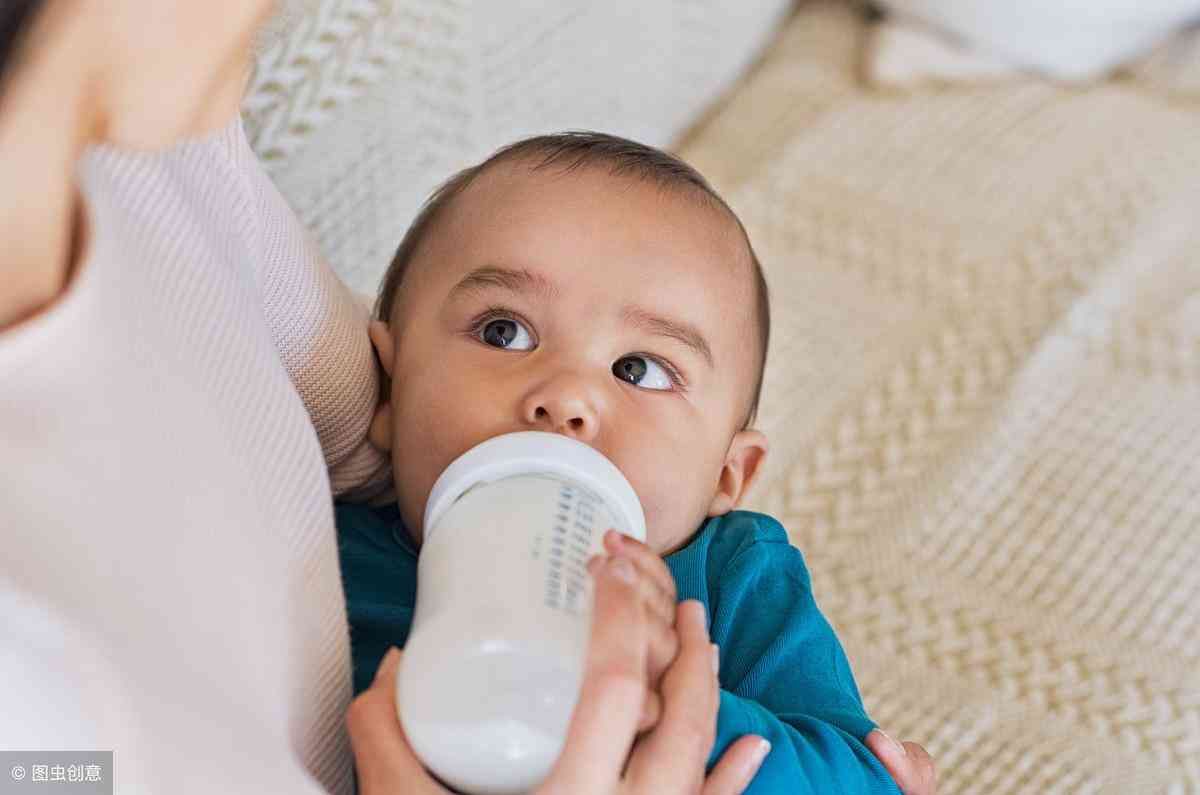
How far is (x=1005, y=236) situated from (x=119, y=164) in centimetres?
116

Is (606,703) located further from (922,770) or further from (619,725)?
(922,770)

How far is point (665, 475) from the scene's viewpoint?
85 cm

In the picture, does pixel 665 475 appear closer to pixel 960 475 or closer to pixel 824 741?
pixel 824 741

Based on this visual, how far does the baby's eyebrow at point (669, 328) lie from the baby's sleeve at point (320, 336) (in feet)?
0.58

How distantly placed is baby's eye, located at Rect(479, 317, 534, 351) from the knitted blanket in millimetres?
363

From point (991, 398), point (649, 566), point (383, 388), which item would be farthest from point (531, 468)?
point (991, 398)

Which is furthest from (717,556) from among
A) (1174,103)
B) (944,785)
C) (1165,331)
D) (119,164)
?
(1174,103)

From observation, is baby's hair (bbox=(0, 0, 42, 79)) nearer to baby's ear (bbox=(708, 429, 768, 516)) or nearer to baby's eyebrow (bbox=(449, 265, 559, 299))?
baby's eyebrow (bbox=(449, 265, 559, 299))

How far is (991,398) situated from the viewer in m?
1.33

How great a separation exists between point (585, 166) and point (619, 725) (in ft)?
1.59

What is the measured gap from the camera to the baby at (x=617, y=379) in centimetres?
82

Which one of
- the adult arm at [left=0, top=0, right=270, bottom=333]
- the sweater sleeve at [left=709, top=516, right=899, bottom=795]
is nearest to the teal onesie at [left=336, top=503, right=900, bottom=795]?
the sweater sleeve at [left=709, top=516, right=899, bottom=795]

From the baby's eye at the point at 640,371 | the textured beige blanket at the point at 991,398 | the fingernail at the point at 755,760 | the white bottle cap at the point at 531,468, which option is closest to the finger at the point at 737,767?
the fingernail at the point at 755,760

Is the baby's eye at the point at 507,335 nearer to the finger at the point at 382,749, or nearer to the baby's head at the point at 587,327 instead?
the baby's head at the point at 587,327
